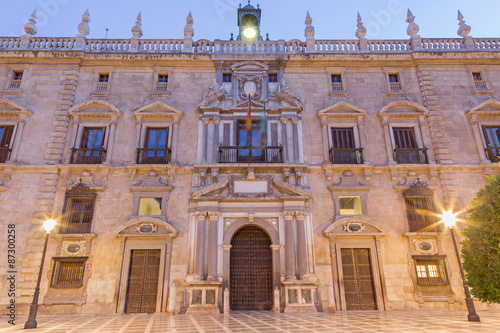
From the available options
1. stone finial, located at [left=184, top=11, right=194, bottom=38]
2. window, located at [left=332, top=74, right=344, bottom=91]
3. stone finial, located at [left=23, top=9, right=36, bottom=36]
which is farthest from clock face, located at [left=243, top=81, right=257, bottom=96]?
stone finial, located at [left=23, top=9, right=36, bottom=36]

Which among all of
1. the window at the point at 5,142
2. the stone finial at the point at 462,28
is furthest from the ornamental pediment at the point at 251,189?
→ the stone finial at the point at 462,28

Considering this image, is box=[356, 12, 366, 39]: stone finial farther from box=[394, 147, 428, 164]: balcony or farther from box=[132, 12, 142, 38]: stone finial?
box=[132, 12, 142, 38]: stone finial

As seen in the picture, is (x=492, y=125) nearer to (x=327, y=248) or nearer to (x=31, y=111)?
(x=327, y=248)

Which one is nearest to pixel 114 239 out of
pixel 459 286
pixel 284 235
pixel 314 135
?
pixel 284 235

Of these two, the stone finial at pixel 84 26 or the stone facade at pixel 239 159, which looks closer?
the stone facade at pixel 239 159

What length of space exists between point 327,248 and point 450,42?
1419 cm

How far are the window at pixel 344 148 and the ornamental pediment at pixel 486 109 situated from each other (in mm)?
6166

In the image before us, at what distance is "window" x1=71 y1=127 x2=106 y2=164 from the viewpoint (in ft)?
52.0

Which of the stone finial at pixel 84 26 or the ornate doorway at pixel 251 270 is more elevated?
the stone finial at pixel 84 26

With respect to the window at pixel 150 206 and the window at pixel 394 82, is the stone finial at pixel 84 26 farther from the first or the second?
the window at pixel 394 82

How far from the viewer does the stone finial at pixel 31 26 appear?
1845cm

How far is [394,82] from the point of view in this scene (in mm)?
17969

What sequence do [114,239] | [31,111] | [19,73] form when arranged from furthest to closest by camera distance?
[19,73] → [31,111] → [114,239]

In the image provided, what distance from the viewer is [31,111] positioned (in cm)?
1656
